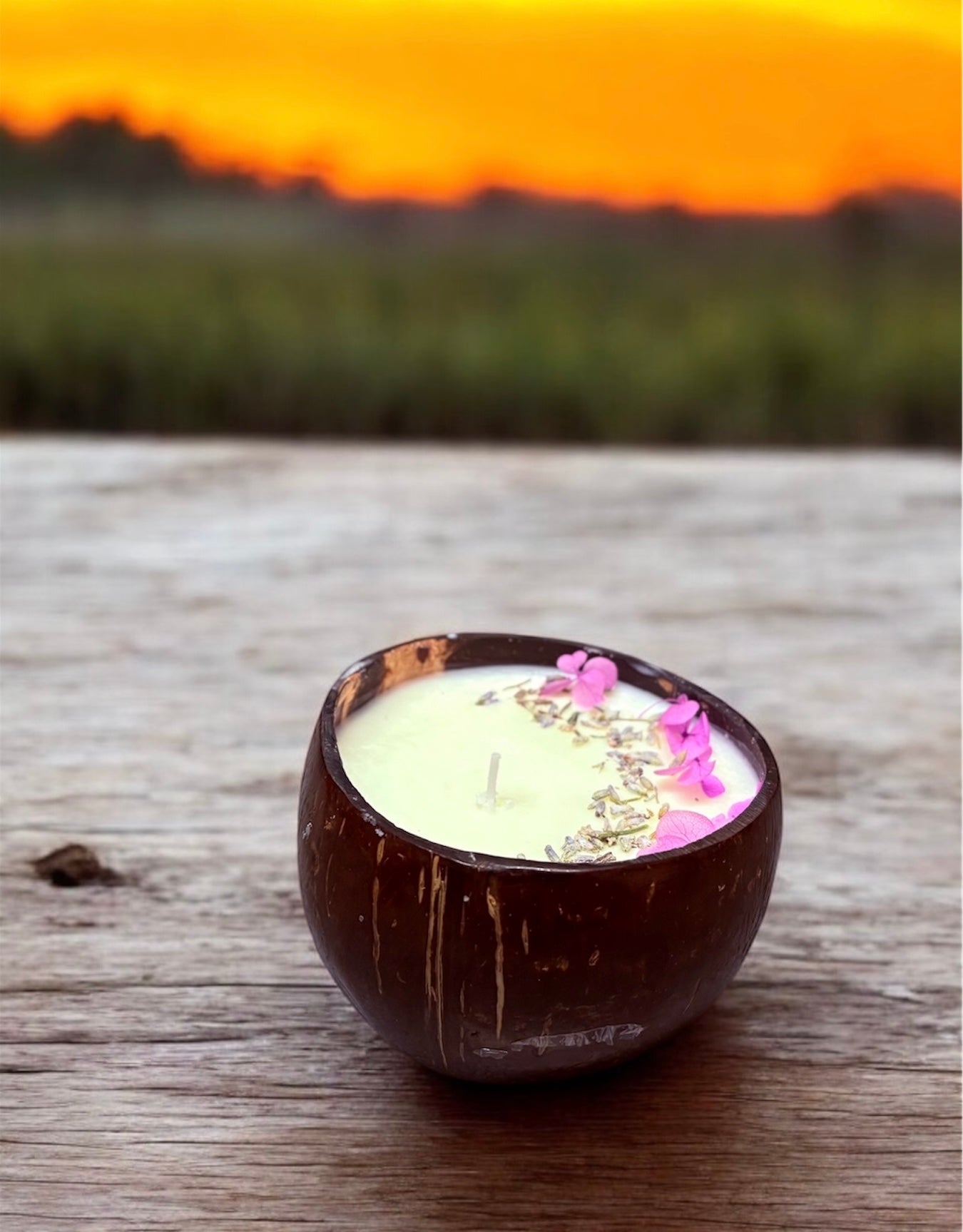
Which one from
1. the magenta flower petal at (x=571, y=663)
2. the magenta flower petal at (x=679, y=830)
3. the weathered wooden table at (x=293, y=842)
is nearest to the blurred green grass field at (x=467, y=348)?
the weathered wooden table at (x=293, y=842)

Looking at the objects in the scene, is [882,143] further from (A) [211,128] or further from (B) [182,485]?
(B) [182,485]

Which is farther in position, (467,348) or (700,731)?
(467,348)

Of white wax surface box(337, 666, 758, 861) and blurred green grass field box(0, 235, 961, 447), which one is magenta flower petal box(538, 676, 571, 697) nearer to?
white wax surface box(337, 666, 758, 861)

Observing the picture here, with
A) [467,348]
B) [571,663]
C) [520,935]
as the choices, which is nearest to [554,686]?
[571,663]

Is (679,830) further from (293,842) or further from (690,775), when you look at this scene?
(293,842)

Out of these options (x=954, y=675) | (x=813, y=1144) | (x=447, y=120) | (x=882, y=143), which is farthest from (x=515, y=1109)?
(x=882, y=143)
